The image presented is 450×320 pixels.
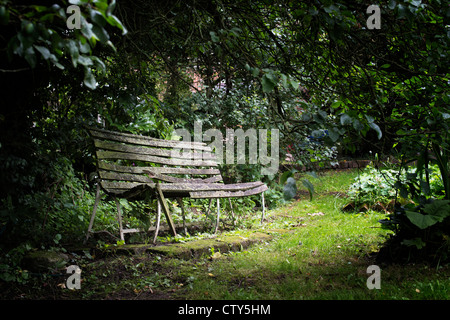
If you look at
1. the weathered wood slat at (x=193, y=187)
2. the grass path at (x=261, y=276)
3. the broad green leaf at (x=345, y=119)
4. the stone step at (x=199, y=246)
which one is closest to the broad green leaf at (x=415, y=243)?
the grass path at (x=261, y=276)

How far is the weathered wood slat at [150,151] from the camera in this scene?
3705 millimetres

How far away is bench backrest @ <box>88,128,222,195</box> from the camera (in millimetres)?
3619

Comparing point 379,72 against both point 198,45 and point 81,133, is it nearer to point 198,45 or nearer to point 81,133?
point 198,45

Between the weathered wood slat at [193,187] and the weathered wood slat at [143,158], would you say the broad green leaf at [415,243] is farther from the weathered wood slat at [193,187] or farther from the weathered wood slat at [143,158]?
the weathered wood slat at [143,158]

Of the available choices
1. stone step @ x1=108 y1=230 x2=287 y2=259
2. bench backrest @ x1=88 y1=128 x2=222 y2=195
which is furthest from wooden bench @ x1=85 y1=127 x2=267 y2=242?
stone step @ x1=108 y1=230 x2=287 y2=259

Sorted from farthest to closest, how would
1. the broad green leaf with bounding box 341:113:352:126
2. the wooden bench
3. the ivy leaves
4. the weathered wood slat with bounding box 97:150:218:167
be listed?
the weathered wood slat with bounding box 97:150:218:167 < the wooden bench < the broad green leaf with bounding box 341:113:352:126 < the ivy leaves

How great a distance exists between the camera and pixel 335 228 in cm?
445

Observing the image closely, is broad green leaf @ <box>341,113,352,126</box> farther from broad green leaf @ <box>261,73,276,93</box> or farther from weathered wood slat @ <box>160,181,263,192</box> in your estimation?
weathered wood slat @ <box>160,181,263,192</box>

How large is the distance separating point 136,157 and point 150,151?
269mm

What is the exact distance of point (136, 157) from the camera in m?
4.00

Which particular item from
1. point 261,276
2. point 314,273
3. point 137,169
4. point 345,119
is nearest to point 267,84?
point 345,119
